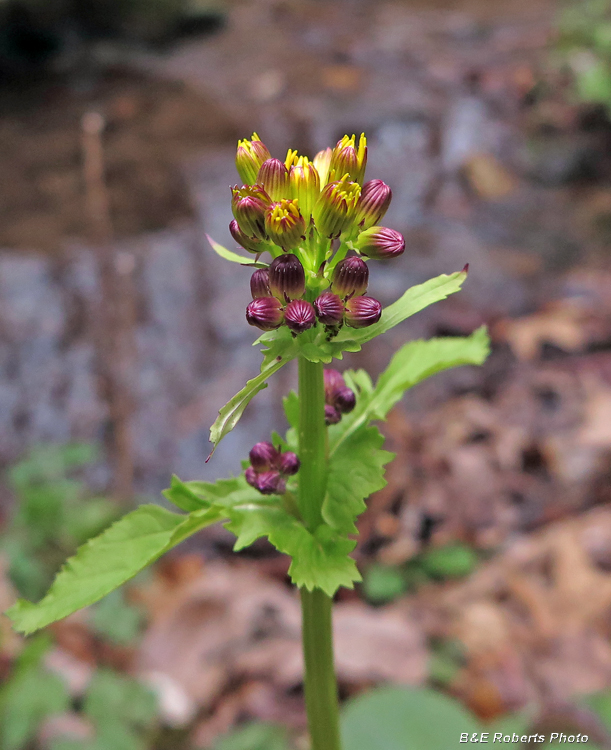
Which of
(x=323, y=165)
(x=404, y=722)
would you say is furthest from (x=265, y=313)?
(x=404, y=722)

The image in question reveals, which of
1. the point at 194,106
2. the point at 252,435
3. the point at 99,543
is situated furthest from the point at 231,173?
the point at 99,543

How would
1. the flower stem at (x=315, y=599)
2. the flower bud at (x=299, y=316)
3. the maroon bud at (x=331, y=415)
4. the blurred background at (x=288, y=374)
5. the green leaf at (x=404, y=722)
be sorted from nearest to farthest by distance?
the flower bud at (x=299, y=316) → the flower stem at (x=315, y=599) → the maroon bud at (x=331, y=415) → the green leaf at (x=404, y=722) → the blurred background at (x=288, y=374)

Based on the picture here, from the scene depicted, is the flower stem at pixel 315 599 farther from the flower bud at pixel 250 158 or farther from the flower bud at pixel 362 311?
the flower bud at pixel 250 158

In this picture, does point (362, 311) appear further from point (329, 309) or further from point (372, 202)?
point (372, 202)

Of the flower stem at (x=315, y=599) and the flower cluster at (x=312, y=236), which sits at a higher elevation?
the flower cluster at (x=312, y=236)

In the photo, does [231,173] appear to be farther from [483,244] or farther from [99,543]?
[99,543]

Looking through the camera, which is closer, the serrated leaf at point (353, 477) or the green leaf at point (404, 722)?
the serrated leaf at point (353, 477)

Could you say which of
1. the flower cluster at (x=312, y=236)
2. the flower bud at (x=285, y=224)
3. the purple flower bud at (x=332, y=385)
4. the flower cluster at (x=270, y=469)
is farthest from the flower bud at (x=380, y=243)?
the flower cluster at (x=270, y=469)
